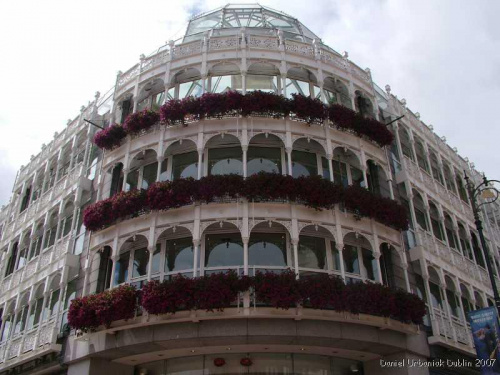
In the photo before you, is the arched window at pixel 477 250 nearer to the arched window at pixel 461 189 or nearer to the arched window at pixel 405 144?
the arched window at pixel 461 189

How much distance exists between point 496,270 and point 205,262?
18500mm

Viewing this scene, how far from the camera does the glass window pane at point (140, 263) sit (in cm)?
1981

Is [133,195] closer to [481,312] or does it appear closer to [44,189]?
[44,189]

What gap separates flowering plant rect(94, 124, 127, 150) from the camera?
22156 mm

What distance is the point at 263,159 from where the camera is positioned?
21.2 metres

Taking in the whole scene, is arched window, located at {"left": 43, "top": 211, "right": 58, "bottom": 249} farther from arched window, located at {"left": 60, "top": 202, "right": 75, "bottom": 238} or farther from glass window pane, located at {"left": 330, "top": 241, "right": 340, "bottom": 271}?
glass window pane, located at {"left": 330, "top": 241, "right": 340, "bottom": 271}

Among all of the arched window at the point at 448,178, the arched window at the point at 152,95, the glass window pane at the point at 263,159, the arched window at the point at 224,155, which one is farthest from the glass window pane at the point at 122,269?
the arched window at the point at 448,178

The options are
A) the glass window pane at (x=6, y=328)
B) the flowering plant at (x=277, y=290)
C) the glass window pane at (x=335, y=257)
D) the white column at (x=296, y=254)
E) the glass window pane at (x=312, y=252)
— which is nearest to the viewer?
the flowering plant at (x=277, y=290)

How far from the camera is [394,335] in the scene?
18.5 meters

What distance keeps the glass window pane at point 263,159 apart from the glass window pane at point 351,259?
13.7 ft

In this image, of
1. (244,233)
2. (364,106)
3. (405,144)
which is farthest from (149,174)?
(405,144)

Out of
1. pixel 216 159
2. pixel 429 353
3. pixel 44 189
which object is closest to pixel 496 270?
pixel 429 353

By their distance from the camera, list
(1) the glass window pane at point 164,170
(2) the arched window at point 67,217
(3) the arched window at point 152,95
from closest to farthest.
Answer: (1) the glass window pane at point 164,170 → (3) the arched window at point 152,95 → (2) the arched window at point 67,217

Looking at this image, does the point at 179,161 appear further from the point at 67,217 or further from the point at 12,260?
the point at 12,260
